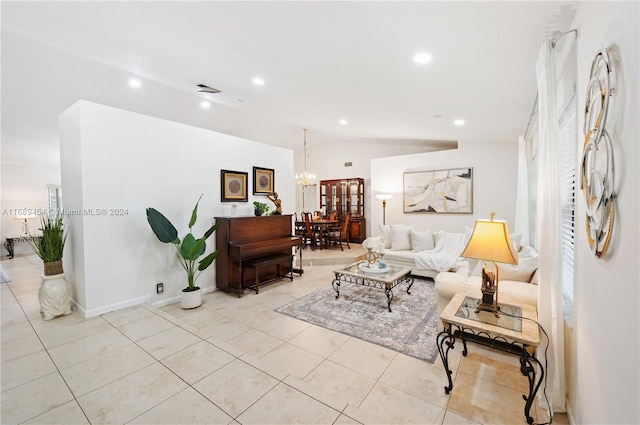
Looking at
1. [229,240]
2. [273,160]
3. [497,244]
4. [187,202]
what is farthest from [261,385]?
[273,160]

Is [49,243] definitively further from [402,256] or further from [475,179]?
[475,179]

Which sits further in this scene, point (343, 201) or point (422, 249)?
point (343, 201)

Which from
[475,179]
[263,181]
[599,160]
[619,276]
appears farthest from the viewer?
[475,179]

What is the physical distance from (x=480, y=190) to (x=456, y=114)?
268 centimetres

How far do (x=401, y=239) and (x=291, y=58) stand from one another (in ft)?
13.2

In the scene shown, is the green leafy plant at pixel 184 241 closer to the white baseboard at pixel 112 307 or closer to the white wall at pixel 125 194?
the white wall at pixel 125 194

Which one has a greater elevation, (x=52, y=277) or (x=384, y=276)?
(x=52, y=277)

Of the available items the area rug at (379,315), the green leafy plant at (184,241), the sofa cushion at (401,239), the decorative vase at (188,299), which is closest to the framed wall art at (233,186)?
the green leafy plant at (184,241)

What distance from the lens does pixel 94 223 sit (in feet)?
10.3

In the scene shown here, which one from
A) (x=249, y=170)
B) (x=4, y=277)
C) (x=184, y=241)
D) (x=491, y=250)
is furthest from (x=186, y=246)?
(x=4, y=277)

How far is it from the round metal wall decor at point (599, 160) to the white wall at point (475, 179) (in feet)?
16.5

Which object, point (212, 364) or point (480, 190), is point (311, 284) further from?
point (480, 190)

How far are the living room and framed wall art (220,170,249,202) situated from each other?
0.38 feet

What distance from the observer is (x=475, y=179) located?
237 inches
